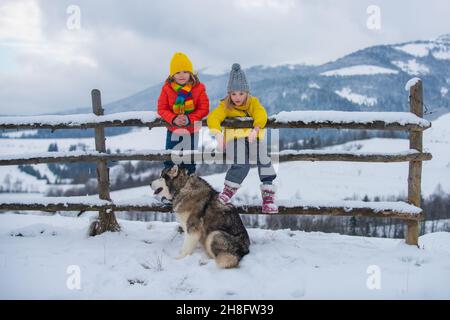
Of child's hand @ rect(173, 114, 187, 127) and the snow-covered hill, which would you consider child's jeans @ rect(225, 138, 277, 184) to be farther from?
the snow-covered hill

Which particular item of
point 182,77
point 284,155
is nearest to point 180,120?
point 182,77

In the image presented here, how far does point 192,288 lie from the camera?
4.53 meters

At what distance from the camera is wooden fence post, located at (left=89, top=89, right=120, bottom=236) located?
21.1 ft

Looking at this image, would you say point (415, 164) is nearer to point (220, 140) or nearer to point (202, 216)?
point (220, 140)

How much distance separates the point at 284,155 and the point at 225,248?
1756 mm

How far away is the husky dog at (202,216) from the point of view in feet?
16.8

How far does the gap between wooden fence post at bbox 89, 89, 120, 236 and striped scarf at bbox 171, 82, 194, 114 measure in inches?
57.8

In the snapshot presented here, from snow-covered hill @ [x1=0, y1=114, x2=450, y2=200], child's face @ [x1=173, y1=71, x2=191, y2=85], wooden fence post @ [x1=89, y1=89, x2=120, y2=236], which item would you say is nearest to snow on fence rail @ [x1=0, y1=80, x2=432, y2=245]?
wooden fence post @ [x1=89, y1=89, x2=120, y2=236]

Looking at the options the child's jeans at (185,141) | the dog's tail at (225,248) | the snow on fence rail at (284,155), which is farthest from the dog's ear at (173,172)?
the dog's tail at (225,248)

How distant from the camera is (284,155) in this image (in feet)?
19.4

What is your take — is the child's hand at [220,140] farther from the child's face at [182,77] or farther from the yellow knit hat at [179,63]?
the yellow knit hat at [179,63]
